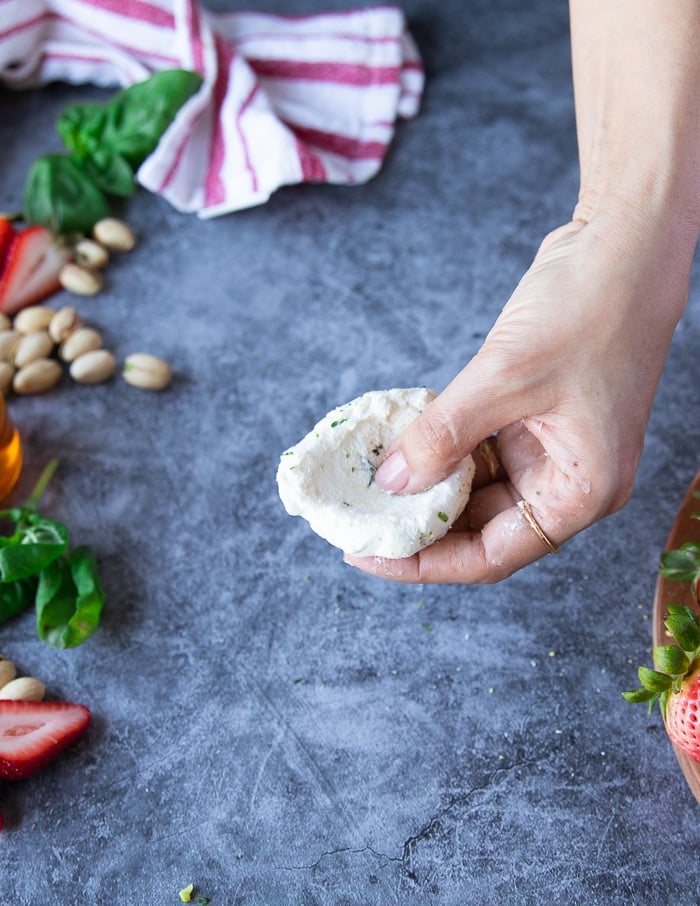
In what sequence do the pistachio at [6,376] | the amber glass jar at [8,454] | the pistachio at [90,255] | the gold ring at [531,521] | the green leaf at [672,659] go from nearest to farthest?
the green leaf at [672,659]
the gold ring at [531,521]
the amber glass jar at [8,454]
the pistachio at [6,376]
the pistachio at [90,255]

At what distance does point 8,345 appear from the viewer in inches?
55.7

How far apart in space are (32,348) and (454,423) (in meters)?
0.75

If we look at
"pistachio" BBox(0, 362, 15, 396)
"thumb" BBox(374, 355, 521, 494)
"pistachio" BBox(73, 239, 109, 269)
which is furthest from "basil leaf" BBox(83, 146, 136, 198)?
"thumb" BBox(374, 355, 521, 494)

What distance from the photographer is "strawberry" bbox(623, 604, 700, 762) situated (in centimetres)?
88

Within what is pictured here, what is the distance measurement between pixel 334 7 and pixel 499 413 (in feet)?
3.89

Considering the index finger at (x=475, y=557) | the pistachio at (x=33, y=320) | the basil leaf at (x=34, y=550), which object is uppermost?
the index finger at (x=475, y=557)

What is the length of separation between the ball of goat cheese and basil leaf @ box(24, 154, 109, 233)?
0.71 m

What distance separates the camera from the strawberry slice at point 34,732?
105 cm

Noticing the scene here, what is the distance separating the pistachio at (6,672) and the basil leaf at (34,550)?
10 centimetres

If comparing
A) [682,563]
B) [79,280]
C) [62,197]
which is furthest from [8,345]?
[682,563]

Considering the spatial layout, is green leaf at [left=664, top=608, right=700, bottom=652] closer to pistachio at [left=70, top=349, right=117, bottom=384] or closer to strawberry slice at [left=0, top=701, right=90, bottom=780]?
strawberry slice at [left=0, top=701, right=90, bottom=780]

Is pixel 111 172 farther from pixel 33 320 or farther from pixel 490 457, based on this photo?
pixel 490 457

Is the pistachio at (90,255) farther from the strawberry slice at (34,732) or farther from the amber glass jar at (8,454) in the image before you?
the strawberry slice at (34,732)

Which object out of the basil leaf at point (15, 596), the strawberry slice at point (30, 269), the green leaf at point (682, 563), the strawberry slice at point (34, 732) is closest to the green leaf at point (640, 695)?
the green leaf at point (682, 563)
